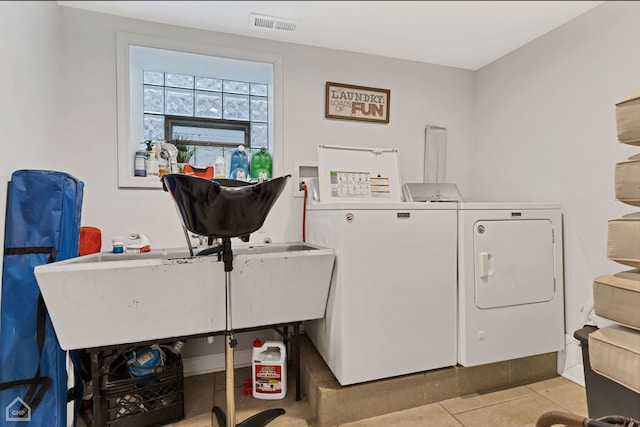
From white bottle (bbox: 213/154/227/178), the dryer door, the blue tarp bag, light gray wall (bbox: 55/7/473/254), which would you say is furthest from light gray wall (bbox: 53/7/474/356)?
the dryer door

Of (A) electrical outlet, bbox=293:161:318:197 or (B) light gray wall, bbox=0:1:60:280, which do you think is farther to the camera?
(A) electrical outlet, bbox=293:161:318:197

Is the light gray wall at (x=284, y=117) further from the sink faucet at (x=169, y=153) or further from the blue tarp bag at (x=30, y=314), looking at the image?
the blue tarp bag at (x=30, y=314)

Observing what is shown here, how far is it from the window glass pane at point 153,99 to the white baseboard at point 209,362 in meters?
1.87

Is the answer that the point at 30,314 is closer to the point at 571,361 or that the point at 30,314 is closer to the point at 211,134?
the point at 211,134

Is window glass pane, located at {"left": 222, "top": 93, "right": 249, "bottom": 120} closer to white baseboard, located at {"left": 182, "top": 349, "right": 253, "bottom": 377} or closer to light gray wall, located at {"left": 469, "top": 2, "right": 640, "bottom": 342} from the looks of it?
white baseboard, located at {"left": 182, "top": 349, "right": 253, "bottom": 377}

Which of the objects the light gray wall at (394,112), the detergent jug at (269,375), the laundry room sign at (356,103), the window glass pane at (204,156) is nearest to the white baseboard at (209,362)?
the detergent jug at (269,375)

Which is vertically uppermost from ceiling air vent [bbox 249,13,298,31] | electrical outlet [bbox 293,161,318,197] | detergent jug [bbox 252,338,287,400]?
ceiling air vent [bbox 249,13,298,31]

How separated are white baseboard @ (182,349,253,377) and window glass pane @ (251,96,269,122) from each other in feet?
6.11

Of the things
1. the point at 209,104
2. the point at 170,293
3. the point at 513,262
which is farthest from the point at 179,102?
the point at 513,262

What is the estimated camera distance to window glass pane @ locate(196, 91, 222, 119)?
2539mm

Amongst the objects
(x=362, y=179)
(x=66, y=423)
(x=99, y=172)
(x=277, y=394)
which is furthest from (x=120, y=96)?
(x=277, y=394)

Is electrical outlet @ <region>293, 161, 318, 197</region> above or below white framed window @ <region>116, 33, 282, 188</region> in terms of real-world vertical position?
below

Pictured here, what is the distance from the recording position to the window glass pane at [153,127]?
2.38m

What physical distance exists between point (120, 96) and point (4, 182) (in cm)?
97
